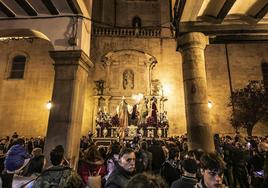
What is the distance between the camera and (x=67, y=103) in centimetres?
601

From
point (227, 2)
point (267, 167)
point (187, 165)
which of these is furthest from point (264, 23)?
point (187, 165)

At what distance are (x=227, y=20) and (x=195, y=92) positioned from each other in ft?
7.28

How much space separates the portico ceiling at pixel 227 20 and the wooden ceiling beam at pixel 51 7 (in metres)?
3.44

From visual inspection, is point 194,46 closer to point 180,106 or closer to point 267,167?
point 267,167

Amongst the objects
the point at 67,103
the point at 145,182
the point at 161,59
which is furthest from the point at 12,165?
the point at 161,59

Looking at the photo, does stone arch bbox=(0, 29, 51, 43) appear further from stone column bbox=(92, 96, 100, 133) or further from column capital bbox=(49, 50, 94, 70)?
stone column bbox=(92, 96, 100, 133)

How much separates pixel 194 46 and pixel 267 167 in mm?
3612

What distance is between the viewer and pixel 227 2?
5059mm

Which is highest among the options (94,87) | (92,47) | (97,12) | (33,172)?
(97,12)

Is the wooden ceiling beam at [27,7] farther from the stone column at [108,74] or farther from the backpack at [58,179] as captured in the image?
the stone column at [108,74]

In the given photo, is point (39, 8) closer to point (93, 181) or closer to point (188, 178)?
point (93, 181)

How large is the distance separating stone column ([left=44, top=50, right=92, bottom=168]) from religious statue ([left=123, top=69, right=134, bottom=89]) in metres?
11.0

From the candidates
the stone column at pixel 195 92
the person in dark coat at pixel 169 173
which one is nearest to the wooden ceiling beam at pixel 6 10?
the stone column at pixel 195 92

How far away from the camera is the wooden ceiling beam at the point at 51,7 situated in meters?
6.12
